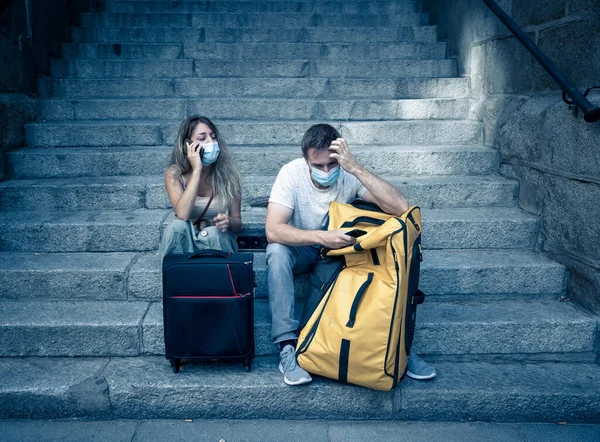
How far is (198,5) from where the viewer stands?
18.7ft

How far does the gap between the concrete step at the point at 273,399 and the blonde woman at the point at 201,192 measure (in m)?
0.74

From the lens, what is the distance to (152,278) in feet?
10.2

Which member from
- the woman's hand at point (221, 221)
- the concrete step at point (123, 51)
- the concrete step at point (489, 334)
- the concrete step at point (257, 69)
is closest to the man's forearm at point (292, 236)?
the woman's hand at point (221, 221)

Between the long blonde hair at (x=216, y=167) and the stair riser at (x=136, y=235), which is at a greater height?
the long blonde hair at (x=216, y=167)

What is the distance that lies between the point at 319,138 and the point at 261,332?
1.13 m

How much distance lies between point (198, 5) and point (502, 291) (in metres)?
4.49

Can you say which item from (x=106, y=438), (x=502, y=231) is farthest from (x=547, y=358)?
(x=106, y=438)

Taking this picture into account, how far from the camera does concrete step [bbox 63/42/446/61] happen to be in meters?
5.04

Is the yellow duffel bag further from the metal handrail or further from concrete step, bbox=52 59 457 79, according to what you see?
concrete step, bbox=52 59 457 79

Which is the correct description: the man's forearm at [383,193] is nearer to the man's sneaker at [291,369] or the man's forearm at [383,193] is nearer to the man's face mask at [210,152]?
the man's face mask at [210,152]

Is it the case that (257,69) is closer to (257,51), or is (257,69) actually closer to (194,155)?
(257,51)

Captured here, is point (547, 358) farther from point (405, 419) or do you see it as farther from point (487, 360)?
point (405, 419)

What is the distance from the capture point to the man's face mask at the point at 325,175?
2.76 m

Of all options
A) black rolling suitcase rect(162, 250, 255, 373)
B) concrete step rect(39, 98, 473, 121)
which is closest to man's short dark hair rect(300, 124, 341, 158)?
black rolling suitcase rect(162, 250, 255, 373)
